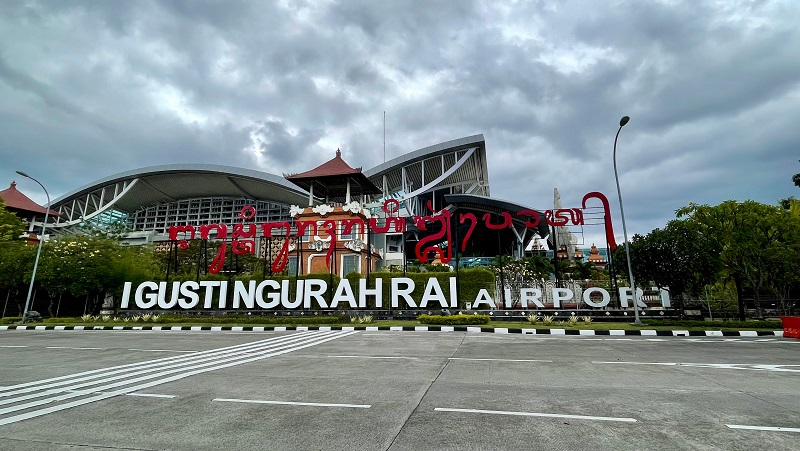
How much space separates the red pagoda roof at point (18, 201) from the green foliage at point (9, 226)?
1836 cm

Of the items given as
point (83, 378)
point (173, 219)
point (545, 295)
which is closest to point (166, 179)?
point (173, 219)

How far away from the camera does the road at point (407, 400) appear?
13.5 feet

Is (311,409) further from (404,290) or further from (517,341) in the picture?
(404,290)

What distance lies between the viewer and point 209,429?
14.9ft

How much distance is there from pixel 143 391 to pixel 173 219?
67.2 metres

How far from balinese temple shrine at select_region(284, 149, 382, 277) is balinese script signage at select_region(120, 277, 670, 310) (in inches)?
236

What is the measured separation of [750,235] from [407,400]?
24.7 metres

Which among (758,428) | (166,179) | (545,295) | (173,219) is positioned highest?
(166,179)

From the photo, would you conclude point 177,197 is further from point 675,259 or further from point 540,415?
point 540,415

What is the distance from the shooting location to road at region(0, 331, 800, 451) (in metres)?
4.12

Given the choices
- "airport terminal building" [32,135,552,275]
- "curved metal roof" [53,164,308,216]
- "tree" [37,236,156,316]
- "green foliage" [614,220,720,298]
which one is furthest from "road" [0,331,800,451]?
"curved metal roof" [53,164,308,216]

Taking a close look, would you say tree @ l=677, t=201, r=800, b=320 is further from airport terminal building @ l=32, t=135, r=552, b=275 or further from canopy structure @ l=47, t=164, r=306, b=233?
canopy structure @ l=47, t=164, r=306, b=233

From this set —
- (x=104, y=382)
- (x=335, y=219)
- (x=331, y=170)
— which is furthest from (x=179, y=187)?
(x=104, y=382)

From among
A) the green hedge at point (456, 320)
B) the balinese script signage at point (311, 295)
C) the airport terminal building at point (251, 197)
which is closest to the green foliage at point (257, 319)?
the balinese script signage at point (311, 295)
